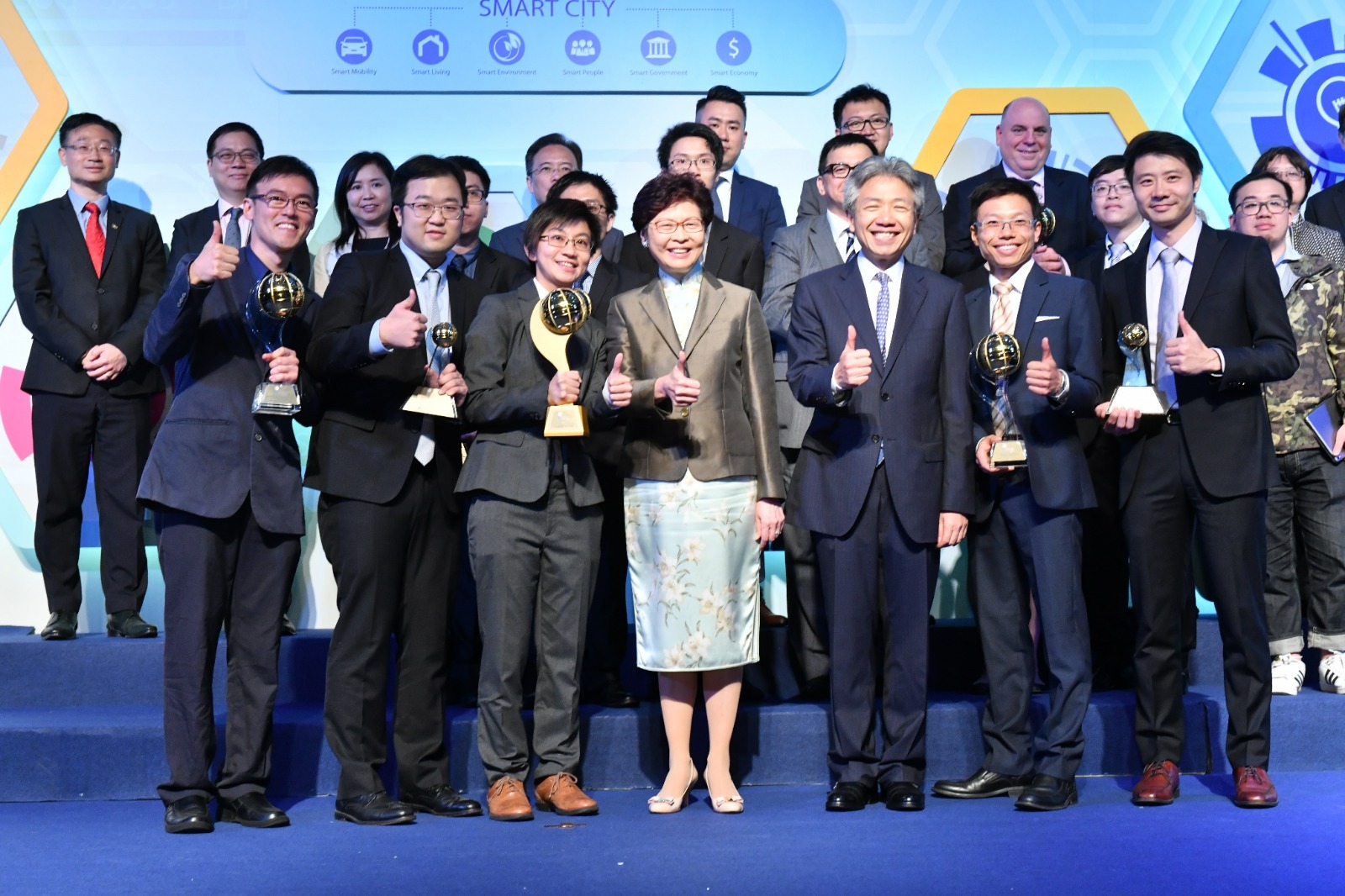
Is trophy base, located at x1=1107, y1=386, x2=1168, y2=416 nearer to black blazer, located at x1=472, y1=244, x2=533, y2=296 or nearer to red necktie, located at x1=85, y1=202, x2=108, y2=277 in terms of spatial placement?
black blazer, located at x1=472, y1=244, x2=533, y2=296

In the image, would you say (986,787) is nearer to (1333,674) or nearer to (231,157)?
(1333,674)

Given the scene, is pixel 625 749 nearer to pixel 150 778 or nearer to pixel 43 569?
pixel 150 778

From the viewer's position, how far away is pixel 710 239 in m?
4.57

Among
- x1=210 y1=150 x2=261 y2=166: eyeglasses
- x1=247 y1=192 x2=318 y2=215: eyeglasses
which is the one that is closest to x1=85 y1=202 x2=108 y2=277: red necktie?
x1=210 y1=150 x2=261 y2=166: eyeglasses

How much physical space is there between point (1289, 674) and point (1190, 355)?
4.74 feet

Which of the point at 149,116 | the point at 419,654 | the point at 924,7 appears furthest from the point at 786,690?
the point at 149,116

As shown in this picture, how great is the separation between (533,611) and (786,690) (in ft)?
3.15

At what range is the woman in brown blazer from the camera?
148 inches

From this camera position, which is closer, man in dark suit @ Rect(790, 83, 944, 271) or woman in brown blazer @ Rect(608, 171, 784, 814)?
woman in brown blazer @ Rect(608, 171, 784, 814)

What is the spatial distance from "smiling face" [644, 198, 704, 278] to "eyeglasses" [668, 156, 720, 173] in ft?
3.02

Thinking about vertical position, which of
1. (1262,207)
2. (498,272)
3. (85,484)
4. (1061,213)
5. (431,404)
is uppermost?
(1061,213)

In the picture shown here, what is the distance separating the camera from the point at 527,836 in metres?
3.56

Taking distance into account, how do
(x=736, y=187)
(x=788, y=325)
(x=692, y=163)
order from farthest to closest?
(x=736, y=187) → (x=692, y=163) → (x=788, y=325)

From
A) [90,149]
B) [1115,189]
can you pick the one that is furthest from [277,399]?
[1115,189]
